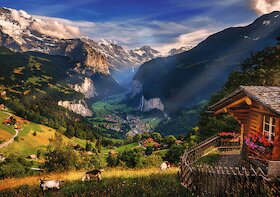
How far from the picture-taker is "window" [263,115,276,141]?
16.5 meters

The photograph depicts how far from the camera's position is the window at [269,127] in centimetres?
1652

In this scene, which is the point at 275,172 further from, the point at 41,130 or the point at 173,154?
the point at 41,130

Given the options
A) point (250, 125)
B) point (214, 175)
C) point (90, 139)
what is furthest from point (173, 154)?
point (90, 139)

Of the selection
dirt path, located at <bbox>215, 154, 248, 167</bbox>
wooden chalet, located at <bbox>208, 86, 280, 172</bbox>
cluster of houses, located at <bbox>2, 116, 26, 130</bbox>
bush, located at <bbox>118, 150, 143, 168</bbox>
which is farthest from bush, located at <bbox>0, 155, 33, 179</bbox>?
cluster of houses, located at <bbox>2, 116, 26, 130</bbox>

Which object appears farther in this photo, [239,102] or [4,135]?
[4,135]

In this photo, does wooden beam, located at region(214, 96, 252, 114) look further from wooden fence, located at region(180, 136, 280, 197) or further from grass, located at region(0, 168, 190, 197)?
wooden fence, located at region(180, 136, 280, 197)

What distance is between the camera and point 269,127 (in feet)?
54.7

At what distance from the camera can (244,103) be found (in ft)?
62.5

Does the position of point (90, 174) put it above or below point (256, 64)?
below

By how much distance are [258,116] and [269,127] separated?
1418 millimetres

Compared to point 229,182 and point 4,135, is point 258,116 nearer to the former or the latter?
point 229,182

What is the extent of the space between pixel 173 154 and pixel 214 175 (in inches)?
2045

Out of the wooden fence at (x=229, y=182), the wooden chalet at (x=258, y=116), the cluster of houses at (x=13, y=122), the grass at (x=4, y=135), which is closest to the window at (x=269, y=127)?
the wooden chalet at (x=258, y=116)

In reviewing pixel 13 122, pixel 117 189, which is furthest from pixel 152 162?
pixel 13 122
